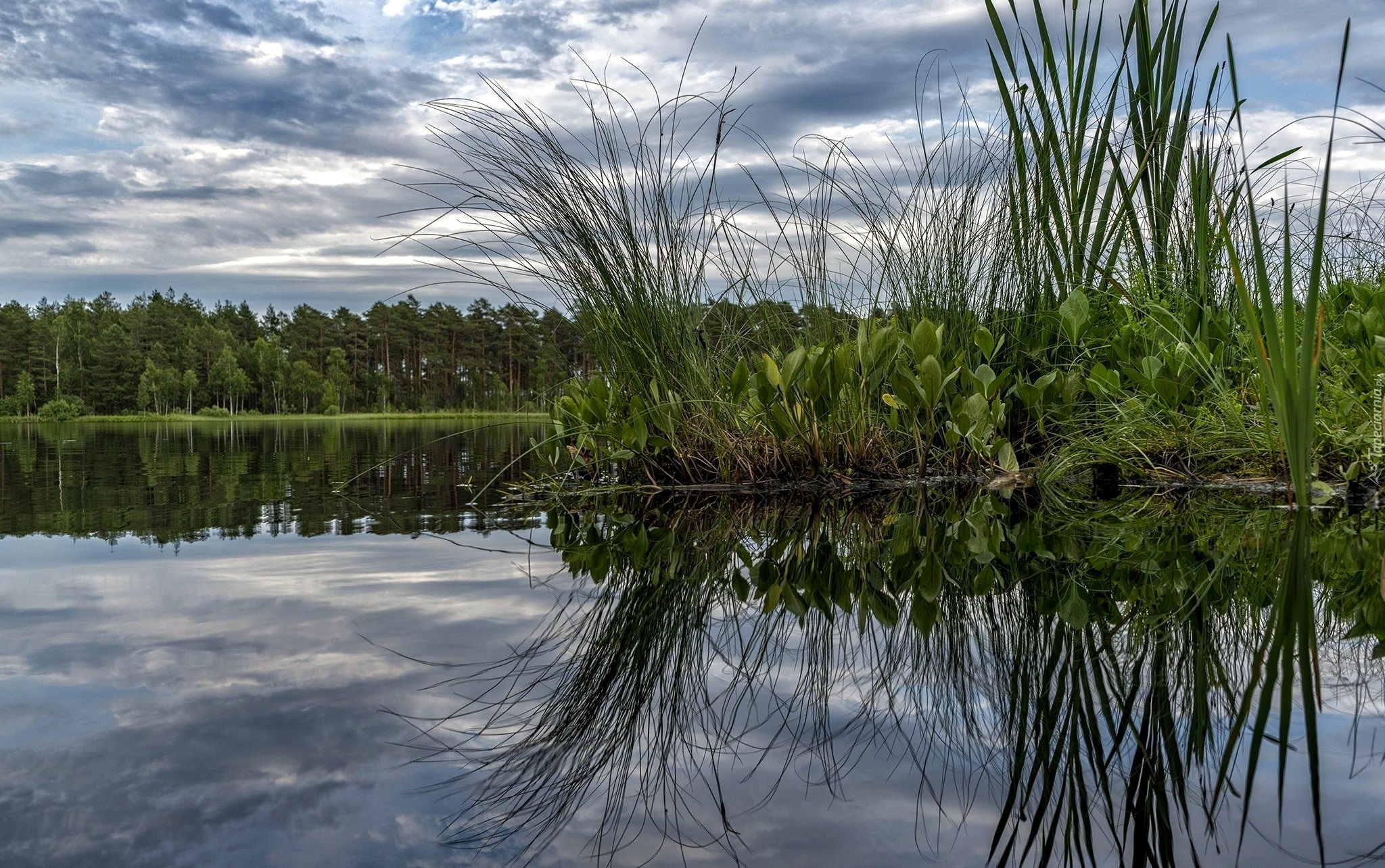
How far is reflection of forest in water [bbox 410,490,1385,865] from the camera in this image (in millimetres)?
729

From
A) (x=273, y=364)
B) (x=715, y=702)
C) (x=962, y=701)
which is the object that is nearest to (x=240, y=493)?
(x=715, y=702)

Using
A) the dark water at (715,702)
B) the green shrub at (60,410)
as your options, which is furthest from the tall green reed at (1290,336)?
the green shrub at (60,410)

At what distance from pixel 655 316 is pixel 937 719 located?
2494 mm

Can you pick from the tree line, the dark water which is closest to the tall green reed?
the dark water

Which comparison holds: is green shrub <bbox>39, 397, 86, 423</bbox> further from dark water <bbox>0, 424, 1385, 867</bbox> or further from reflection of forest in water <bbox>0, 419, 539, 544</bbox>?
dark water <bbox>0, 424, 1385, 867</bbox>

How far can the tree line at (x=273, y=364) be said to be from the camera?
54500 millimetres

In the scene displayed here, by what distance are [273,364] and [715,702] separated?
6405cm

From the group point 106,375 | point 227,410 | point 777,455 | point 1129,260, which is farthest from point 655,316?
point 106,375

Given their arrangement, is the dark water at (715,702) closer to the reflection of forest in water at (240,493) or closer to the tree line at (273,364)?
the reflection of forest in water at (240,493)

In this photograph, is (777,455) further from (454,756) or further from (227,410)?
(227,410)

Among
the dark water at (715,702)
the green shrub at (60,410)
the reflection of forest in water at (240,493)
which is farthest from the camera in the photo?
the green shrub at (60,410)

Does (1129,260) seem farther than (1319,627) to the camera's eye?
Yes

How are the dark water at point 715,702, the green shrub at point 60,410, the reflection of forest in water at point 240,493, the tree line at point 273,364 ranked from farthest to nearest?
1. the tree line at point 273,364
2. the green shrub at point 60,410
3. the reflection of forest in water at point 240,493
4. the dark water at point 715,702

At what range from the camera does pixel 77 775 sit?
83cm
